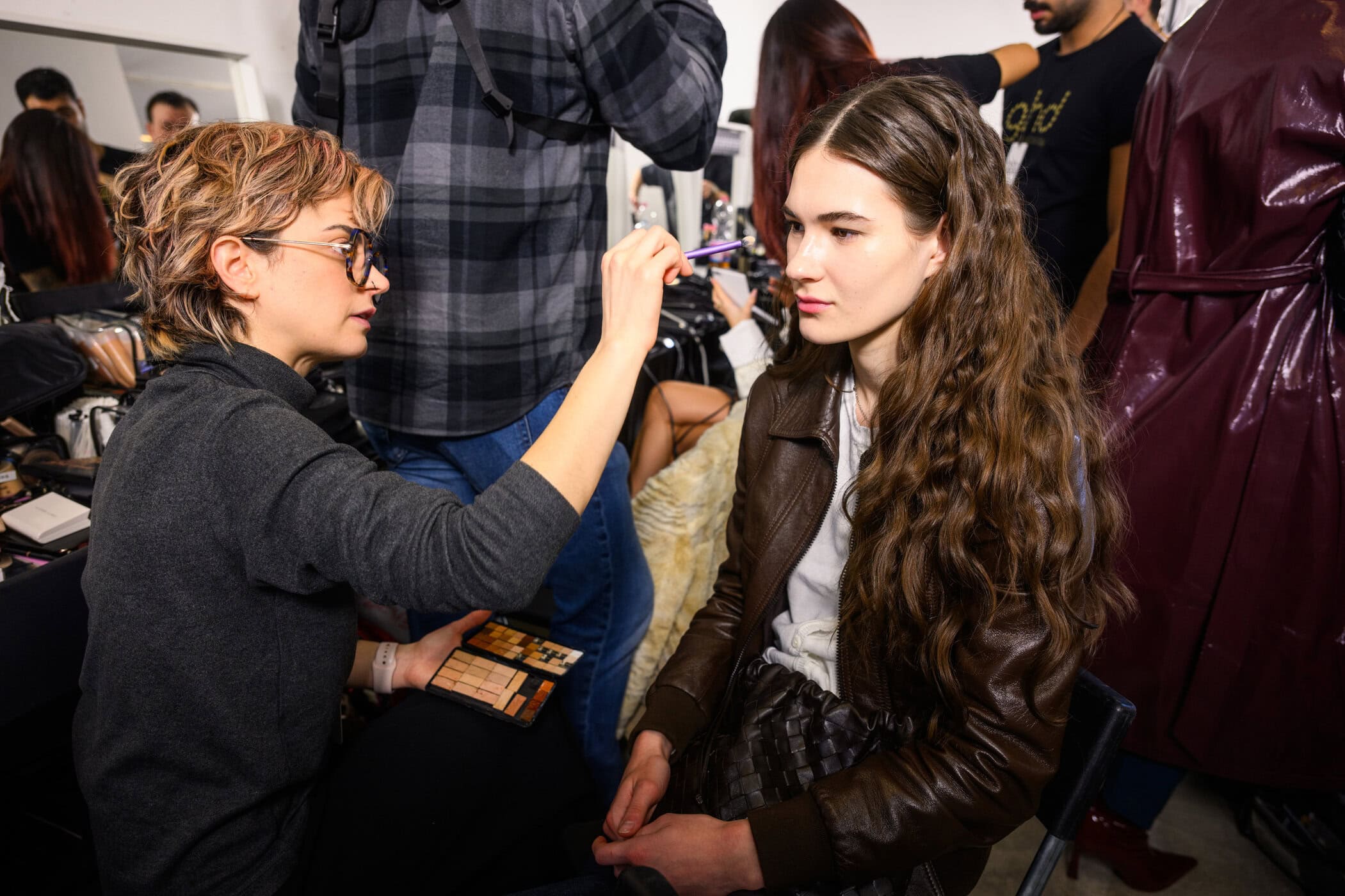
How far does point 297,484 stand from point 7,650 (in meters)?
0.82

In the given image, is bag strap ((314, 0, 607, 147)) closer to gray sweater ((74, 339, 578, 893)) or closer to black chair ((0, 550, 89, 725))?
gray sweater ((74, 339, 578, 893))

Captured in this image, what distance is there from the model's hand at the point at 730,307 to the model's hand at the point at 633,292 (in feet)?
5.10

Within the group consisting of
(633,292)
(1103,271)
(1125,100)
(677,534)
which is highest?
(1125,100)

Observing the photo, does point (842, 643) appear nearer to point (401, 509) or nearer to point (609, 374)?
point (609, 374)

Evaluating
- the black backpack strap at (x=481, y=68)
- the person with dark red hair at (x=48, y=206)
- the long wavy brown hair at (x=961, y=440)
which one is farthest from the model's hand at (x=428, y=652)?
the person with dark red hair at (x=48, y=206)

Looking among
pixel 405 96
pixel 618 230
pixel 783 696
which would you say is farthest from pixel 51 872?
pixel 618 230

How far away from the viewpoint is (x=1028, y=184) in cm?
190

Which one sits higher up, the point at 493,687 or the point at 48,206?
the point at 48,206

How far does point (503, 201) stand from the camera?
116cm

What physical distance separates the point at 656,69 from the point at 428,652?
1.06 m

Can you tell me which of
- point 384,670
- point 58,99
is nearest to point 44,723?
point 384,670

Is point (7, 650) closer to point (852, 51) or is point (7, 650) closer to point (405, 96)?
point (405, 96)

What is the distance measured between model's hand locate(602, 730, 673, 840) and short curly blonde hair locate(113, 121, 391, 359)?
818 mm

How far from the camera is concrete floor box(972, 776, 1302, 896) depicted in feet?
5.12
